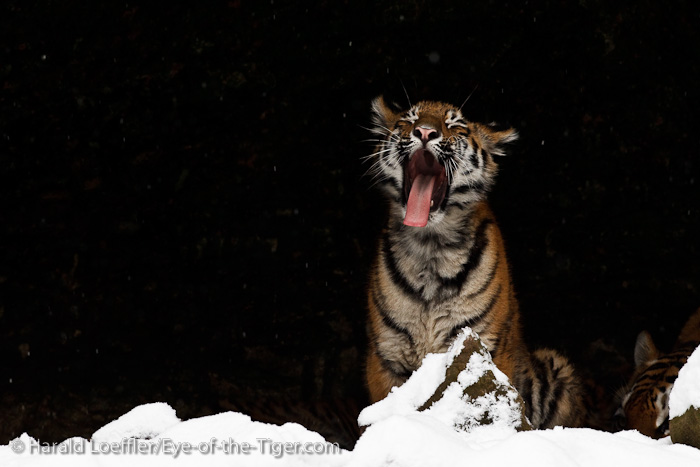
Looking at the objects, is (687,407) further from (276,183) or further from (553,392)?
(276,183)

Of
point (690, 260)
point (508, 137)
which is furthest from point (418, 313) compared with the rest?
point (690, 260)

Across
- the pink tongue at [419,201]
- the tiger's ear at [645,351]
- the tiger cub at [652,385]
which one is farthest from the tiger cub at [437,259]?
the tiger's ear at [645,351]

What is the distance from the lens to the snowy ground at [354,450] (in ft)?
6.75

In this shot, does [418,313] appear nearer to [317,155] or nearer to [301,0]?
[317,155]

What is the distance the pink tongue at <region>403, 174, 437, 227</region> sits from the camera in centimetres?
414

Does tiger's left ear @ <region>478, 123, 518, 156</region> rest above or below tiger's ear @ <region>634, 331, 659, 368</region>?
above

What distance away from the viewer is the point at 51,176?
4.92m

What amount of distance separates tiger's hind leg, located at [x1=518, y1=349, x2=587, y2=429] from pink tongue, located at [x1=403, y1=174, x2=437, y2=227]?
122cm

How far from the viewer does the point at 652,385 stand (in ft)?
13.9

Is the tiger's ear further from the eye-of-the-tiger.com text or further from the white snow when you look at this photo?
the eye-of-the-tiger.com text

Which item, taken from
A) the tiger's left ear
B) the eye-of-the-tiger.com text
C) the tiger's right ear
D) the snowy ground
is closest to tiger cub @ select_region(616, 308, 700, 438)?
the tiger's left ear

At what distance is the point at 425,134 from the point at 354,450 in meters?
2.33

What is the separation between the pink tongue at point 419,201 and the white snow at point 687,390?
1.85 m

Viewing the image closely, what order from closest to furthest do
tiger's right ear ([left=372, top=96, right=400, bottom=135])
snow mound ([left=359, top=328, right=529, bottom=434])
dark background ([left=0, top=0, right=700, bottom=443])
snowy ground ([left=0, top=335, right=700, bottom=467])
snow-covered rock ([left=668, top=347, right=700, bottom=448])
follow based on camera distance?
1. snowy ground ([left=0, top=335, right=700, bottom=467])
2. snow-covered rock ([left=668, top=347, right=700, bottom=448])
3. snow mound ([left=359, top=328, right=529, bottom=434])
4. tiger's right ear ([left=372, top=96, right=400, bottom=135])
5. dark background ([left=0, top=0, right=700, bottom=443])
